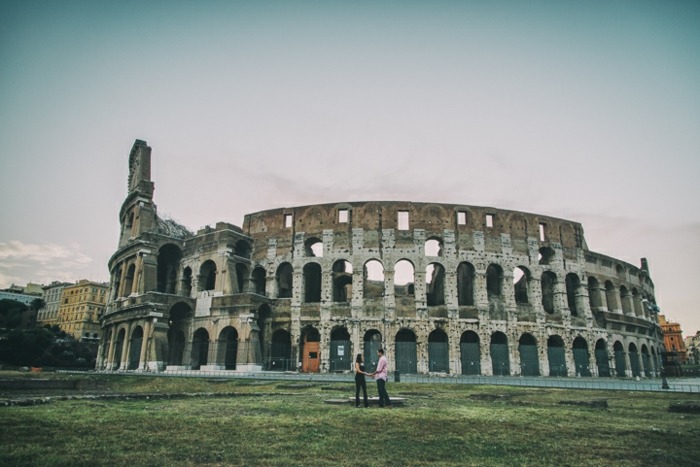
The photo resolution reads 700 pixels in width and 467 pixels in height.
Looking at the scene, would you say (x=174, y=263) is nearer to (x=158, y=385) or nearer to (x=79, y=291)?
(x=158, y=385)

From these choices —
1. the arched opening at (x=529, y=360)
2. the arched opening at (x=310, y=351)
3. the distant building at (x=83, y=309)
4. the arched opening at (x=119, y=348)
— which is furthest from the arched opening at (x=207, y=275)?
the distant building at (x=83, y=309)

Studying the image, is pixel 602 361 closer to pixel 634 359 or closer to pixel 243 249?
pixel 634 359

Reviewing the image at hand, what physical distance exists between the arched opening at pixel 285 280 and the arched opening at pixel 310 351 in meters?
4.03

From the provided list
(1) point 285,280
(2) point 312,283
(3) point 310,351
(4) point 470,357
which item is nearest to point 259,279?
(1) point 285,280

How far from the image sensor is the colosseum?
31.3 metres

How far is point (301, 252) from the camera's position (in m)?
33.5

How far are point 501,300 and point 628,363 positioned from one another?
1343cm

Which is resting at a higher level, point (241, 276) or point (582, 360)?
point (241, 276)

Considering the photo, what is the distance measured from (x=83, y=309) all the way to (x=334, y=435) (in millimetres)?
96181

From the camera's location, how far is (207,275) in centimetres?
3547

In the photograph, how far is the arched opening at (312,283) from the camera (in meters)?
34.3

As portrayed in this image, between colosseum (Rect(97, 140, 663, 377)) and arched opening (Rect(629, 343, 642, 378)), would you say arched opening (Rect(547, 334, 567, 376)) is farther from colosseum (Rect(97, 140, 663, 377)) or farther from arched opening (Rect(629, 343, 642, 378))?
arched opening (Rect(629, 343, 642, 378))

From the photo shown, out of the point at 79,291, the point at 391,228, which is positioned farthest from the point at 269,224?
the point at 79,291

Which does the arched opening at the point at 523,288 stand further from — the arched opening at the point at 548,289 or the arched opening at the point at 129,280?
the arched opening at the point at 129,280
